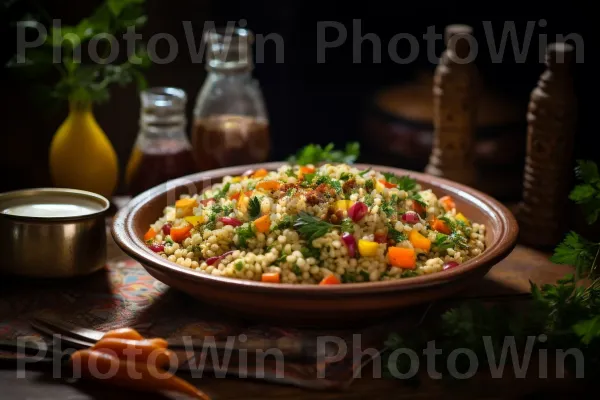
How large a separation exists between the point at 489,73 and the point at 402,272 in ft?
8.11

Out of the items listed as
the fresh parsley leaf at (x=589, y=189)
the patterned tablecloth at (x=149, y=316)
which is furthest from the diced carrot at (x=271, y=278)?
the fresh parsley leaf at (x=589, y=189)

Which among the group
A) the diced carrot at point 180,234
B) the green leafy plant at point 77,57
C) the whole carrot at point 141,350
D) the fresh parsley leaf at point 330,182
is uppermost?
the green leafy plant at point 77,57

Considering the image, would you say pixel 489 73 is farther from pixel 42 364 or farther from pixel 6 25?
pixel 42 364

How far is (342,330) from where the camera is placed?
1.94 meters

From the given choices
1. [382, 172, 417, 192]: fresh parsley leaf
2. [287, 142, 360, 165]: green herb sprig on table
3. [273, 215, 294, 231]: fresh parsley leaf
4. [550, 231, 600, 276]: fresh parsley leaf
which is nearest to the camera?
[273, 215, 294, 231]: fresh parsley leaf

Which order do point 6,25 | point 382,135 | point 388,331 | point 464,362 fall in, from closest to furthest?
point 464,362 < point 388,331 < point 6,25 < point 382,135

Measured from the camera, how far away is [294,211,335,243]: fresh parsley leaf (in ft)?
6.39

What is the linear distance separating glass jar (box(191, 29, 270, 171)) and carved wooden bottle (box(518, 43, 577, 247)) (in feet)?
2.81

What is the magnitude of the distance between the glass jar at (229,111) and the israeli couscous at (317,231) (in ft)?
1.90

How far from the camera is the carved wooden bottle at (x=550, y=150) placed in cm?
247

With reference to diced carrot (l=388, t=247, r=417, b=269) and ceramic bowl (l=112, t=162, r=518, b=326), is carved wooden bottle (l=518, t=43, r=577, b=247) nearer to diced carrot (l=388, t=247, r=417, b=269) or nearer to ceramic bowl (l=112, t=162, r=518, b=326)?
ceramic bowl (l=112, t=162, r=518, b=326)

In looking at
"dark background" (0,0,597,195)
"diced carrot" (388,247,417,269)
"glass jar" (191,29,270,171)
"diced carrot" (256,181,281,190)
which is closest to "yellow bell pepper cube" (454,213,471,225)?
"diced carrot" (388,247,417,269)

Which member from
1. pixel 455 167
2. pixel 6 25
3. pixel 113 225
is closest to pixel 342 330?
pixel 113 225

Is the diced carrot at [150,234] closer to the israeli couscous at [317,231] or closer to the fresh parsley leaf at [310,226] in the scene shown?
the israeli couscous at [317,231]
